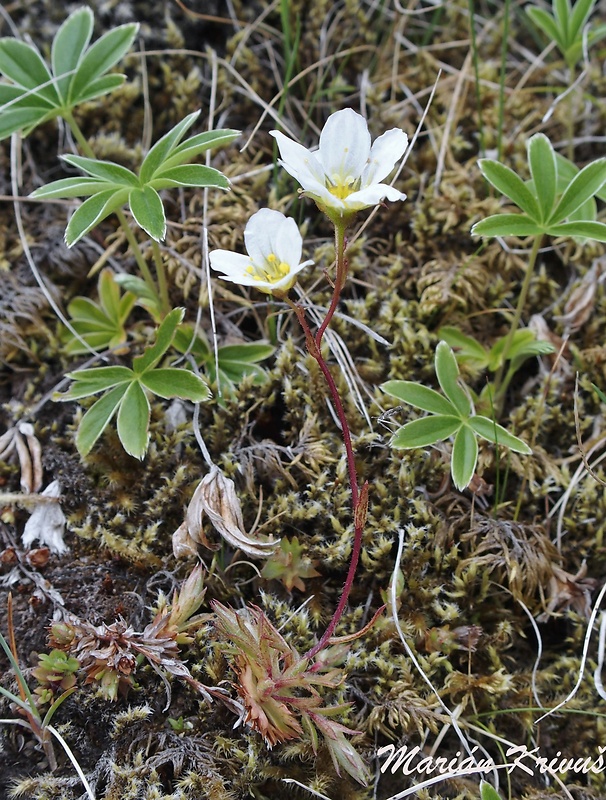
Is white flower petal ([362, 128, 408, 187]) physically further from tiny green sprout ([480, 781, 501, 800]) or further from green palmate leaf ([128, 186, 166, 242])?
tiny green sprout ([480, 781, 501, 800])

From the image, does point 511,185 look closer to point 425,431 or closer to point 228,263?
point 425,431

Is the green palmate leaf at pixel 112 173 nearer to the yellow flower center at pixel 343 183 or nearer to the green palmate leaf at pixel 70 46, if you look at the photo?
the green palmate leaf at pixel 70 46

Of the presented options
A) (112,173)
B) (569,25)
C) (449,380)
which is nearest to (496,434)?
(449,380)

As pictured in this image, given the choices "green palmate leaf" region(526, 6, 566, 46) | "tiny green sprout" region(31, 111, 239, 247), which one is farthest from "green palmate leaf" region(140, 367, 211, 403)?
"green palmate leaf" region(526, 6, 566, 46)

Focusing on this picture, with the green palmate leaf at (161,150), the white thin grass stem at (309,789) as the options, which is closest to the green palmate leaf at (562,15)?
the green palmate leaf at (161,150)

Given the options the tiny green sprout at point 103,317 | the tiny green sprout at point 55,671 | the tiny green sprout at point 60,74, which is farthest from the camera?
the tiny green sprout at point 103,317

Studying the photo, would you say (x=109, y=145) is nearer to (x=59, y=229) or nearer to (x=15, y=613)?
(x=59, y=229)

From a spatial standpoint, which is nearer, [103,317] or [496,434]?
[496,434]
